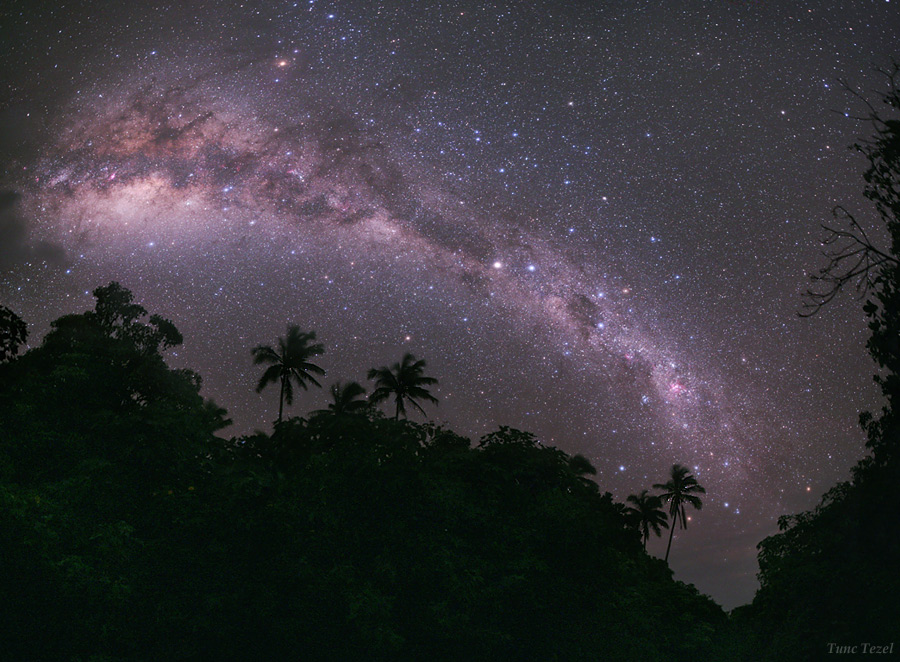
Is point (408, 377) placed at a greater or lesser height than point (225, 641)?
greater

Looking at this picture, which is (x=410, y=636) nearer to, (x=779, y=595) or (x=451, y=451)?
(x=451, y=451)

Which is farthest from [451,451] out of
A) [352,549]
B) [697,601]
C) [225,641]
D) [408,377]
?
[697,601]

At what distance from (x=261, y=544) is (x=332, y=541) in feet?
8.06

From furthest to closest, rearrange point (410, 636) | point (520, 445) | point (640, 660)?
point (520, 445) → point (640, 660) → point (410, 636)

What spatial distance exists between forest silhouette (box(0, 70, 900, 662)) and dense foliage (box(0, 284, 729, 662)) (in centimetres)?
7

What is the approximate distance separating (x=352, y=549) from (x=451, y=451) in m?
6.07

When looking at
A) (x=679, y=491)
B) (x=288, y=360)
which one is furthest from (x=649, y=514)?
(x=288, y=360)

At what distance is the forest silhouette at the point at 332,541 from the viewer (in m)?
17.8

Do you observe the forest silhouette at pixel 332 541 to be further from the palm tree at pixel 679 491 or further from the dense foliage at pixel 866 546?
the palm tree at pixel 679 491

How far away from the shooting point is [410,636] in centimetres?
2245

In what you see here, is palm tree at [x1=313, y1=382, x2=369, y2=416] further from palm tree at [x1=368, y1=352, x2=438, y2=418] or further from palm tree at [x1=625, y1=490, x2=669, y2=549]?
palm tree at [x1=625, y1=490, x2=669, y2=549]

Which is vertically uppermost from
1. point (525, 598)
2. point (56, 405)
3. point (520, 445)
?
point (520, 445)

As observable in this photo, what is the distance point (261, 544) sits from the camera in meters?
22.7

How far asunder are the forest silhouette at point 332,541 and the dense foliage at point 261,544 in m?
0.07
